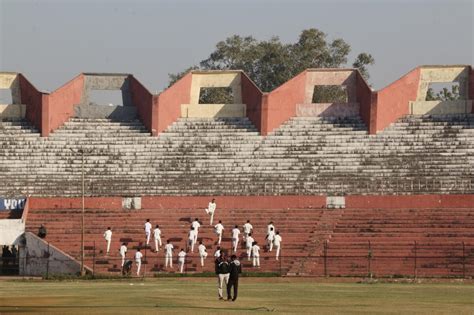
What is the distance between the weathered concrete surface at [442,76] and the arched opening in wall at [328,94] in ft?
117

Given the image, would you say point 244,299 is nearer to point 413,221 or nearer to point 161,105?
point 413,221

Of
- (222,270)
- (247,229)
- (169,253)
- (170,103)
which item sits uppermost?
(170,103)

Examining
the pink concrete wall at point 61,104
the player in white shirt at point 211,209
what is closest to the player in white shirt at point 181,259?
the player in white shirt at point 211,209

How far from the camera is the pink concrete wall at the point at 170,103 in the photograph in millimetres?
72438

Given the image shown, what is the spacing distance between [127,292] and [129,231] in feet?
56.9

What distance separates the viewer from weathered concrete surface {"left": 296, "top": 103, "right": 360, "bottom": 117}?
239 feet

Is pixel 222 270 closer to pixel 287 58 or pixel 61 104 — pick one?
pixel 61 104

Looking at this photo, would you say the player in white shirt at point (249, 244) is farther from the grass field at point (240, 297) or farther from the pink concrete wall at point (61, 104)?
the pink concrete wall at point (61, 104)

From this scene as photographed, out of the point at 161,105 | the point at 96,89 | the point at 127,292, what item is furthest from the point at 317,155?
the point at 127,292

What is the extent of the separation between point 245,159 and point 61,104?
36.7 ft

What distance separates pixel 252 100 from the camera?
74.4 metres

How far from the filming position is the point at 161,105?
72.9 meters

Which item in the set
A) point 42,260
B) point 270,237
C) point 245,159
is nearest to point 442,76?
point 245,159

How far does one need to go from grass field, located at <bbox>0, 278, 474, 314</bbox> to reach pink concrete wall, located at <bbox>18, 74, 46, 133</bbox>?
17.7 m
